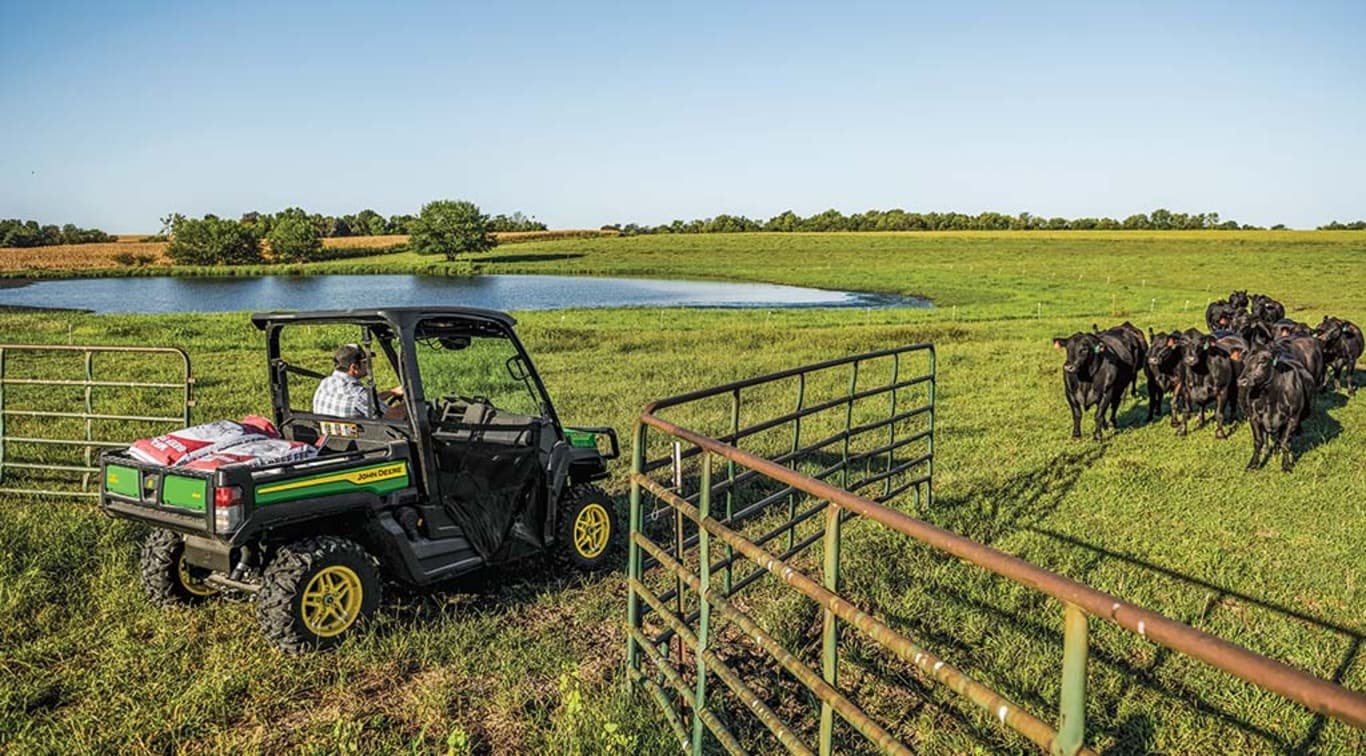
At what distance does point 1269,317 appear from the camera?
20.8 metres

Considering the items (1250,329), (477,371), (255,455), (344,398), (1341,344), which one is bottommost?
(1341,344)

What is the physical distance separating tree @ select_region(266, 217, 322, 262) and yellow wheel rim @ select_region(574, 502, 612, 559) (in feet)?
333

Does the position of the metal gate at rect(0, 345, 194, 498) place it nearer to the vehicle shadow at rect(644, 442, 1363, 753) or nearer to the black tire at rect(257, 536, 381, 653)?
the black tire at rect(257, 536, 381, 653)

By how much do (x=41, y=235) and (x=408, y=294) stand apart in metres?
94.1

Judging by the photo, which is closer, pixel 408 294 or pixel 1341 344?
pixel 1341 344

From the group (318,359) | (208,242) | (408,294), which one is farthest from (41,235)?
(318,359)

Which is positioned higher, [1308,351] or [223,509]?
[1308,351]


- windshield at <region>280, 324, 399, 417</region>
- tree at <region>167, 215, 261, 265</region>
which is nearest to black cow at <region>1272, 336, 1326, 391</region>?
windshield at <region>280, 324, 399, 417</region>

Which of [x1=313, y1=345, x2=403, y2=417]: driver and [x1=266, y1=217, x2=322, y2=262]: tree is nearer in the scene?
[x1=313, y1=345, x2=403, y2=417]: driver

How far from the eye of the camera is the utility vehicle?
4.84 meters

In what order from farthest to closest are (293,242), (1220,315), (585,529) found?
(293,242) → (1220,315) → (585,529)

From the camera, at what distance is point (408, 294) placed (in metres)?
59.2

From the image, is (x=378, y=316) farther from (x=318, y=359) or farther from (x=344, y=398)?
(x=318, y=359)

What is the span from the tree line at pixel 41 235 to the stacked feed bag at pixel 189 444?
457 feet
